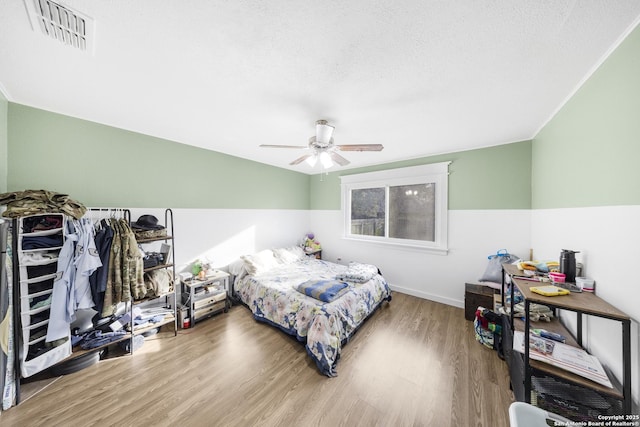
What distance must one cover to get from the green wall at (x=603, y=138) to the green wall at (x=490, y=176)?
2.65ft

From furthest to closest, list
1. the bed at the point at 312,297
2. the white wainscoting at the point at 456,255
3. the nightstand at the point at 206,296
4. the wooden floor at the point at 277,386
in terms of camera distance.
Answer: the white wainscoting at the point at 456,255, the nightstand at the point at 206,296, the bed at the point at 312,297, the wooden floor at the point at 277,386

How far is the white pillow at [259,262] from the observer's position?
313 centimetres

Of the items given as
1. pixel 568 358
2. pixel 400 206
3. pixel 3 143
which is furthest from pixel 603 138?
pixel 3 143

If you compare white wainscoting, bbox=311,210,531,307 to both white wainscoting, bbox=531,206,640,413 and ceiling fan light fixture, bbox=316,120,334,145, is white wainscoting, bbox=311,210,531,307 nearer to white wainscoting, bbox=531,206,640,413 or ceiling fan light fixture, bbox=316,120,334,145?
white wainscoting, bbox=531,206,640,413

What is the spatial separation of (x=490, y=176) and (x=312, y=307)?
2.98 metres

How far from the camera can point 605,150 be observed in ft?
4.17

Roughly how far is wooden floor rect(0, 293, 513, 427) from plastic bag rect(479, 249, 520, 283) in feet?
2.51

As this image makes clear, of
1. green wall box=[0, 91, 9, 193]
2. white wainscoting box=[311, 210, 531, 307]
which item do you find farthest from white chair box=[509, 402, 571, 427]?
green wall box=[0, 91, 9, 193]

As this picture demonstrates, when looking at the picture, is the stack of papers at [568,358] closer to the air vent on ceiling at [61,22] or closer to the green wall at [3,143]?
the air vent on ceiling at [61,22]

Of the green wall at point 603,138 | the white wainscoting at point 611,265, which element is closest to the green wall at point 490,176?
the green wall at point 603,138

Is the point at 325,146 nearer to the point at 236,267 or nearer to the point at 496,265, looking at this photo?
the point at 236,267

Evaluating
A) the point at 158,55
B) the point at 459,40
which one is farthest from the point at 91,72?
the point at 459,40

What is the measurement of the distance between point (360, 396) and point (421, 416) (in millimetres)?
439

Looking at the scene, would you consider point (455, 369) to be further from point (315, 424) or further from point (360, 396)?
point (315, 424)
